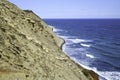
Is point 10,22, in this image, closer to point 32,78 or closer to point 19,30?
point 19,30

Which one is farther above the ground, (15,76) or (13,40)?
(13,40)

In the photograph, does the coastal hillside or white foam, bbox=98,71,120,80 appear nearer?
the coastal hillside

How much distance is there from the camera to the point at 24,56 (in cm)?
1235

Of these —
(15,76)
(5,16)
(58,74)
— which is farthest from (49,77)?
(5,16)

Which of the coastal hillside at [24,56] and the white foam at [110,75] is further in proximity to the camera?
the white foam at [110,75]

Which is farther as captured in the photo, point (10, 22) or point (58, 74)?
point (10, 22)

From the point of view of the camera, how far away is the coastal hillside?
37.5 ft

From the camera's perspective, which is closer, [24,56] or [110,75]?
[24,56]

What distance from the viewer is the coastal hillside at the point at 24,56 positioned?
11.4 metres

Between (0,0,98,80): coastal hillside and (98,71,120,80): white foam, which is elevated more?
(0,0,98,80): coastal hillside

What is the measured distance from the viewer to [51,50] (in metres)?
15.3

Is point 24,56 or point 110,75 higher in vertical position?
point 24,56

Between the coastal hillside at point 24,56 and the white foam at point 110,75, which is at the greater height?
the coastal hillside at point 24,56

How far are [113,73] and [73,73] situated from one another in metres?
Answer: 28.0
